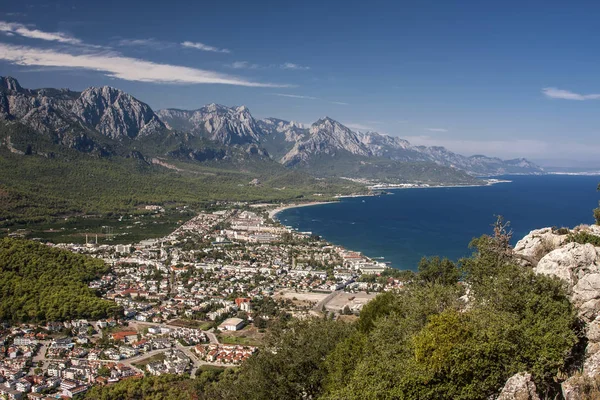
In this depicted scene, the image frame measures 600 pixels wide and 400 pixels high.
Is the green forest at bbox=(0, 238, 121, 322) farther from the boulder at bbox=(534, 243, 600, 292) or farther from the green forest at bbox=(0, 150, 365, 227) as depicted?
the boulder at bbox=(534, 243, 600, 292)

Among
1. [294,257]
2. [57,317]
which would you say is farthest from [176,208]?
[57,317]

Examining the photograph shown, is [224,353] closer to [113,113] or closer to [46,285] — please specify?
[46,285]

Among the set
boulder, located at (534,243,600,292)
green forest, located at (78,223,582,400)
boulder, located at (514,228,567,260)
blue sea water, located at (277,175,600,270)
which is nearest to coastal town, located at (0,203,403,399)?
blue sea water, located at (277,175,600,270)

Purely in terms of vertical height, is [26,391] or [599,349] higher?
[599,349]

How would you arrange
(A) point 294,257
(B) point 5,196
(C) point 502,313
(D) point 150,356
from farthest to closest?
(B) point 5,196 < (A) point 294,257 < (D) point 150,356 < (C) point 502,313

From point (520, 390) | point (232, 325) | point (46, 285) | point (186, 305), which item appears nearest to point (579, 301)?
point (520, 390)

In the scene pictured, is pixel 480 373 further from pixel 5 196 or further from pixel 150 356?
pixel 5 196
